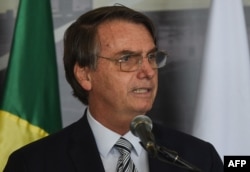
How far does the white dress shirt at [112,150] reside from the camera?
1745 millimetres

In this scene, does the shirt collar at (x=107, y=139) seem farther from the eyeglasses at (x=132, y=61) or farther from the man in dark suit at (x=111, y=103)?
the eyeglasses at (x=132, y=61)

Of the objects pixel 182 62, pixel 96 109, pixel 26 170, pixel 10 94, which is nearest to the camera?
pixel 26 170

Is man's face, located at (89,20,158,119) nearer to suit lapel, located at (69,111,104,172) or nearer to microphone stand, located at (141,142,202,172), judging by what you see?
suit lapel, located at (69,111,104,172)

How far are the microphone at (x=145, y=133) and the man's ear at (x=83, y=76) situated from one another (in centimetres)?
54

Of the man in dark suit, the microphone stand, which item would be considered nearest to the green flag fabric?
the man in dark suit

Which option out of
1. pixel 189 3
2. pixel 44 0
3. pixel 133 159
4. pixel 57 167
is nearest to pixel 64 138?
pixel 57 167

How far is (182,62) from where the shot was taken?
270cm

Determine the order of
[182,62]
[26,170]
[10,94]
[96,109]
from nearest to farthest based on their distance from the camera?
1. [26,170]
2. [96,109]
3. [10,94]
4. [182,62]

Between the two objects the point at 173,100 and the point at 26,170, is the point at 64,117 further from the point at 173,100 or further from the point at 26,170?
the point at 26,170

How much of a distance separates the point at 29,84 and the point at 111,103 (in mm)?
619

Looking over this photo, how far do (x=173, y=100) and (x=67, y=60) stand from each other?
3.19ft

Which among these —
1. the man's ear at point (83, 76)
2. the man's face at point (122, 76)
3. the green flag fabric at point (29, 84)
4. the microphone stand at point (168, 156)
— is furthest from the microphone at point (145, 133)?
the green flag fabric at point (29, 84)

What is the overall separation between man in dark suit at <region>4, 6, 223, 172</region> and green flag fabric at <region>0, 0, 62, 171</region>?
1.34 ft

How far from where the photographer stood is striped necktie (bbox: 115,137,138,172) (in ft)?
5.50
